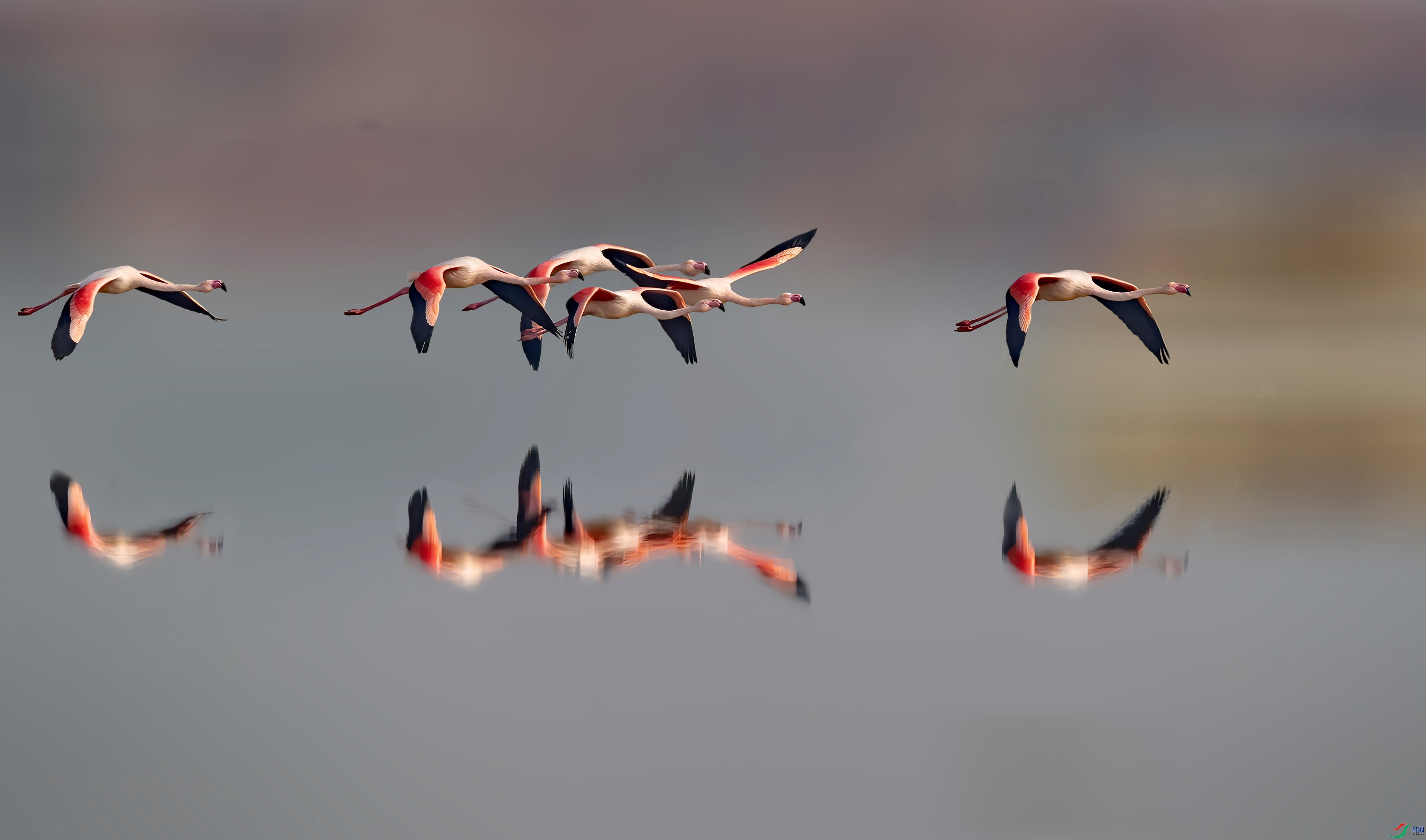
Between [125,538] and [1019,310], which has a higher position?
[1019,310]

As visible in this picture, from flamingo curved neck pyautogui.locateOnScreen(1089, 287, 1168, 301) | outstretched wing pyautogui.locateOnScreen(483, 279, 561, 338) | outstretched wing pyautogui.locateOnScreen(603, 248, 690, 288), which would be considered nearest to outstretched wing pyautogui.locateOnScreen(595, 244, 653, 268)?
outstretched wing pyautogui.locateOnScreen(603, 248, 690, 288)

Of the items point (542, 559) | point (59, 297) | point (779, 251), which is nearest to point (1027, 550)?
point (542, 559)

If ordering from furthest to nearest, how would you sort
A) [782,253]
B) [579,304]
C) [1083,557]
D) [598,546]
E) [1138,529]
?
[782,253], [579,304], [1138,529], [598,546], [1083,557]

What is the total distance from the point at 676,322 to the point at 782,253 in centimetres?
140

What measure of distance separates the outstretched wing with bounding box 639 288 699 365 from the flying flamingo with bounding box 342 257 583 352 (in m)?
0.82

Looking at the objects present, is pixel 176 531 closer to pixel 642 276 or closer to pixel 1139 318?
pixel 642 276

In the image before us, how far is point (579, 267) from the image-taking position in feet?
39.1

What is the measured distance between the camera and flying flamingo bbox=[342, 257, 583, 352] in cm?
991

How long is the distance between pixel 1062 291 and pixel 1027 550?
458 centimetres

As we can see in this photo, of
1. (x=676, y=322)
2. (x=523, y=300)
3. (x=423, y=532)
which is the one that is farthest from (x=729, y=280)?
(x=423, y=532)

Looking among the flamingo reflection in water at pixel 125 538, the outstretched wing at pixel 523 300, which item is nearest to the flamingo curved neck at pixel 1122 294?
the outstretched wing at pixel 523 300

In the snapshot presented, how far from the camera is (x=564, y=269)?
11.8 metres

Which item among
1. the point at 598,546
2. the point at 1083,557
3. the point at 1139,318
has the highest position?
the point at 1139,318

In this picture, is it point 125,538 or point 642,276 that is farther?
point 642,276
